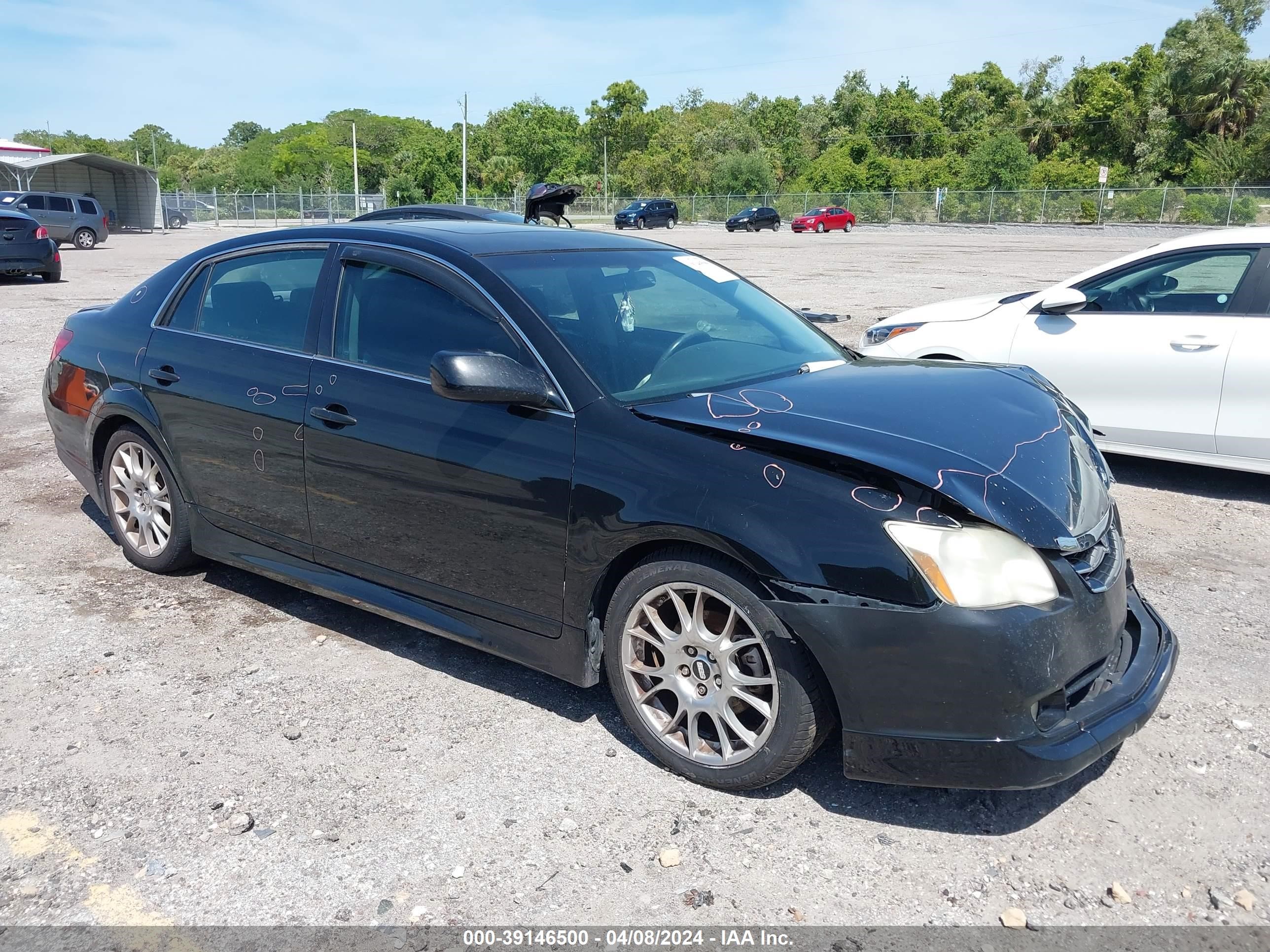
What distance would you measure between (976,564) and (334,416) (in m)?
2.40

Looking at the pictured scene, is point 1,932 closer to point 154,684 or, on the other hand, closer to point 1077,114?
point 154,684

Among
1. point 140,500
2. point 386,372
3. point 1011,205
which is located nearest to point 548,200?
point 140,500

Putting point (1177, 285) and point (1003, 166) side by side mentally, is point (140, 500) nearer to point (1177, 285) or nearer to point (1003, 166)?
point (1177, 285)

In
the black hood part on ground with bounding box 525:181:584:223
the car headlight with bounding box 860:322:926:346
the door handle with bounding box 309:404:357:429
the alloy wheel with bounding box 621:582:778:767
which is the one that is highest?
the black hood part on ground with bounding box 525:181:584:223

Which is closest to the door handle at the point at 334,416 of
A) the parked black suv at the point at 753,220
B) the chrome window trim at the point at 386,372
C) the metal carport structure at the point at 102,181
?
the chrome window trim at the point at 386,372

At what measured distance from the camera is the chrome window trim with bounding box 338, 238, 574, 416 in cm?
353

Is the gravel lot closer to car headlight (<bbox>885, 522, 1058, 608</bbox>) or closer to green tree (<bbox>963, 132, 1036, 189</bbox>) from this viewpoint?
car headlight (<bbox>885, 522, 1058, 608</bbox>)

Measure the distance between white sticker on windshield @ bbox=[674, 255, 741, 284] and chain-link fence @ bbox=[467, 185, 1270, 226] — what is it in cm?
4930

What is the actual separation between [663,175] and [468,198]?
17.3 meters

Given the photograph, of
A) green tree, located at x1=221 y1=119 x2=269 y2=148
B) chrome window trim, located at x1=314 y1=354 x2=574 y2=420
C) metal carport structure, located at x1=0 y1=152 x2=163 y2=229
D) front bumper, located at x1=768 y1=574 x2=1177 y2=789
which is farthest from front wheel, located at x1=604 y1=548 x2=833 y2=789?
green tree, located at x1=221 y1=119 x2=269 y2=148

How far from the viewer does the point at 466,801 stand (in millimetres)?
3283

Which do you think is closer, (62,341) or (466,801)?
(466,801)

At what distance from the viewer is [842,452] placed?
3037 mm

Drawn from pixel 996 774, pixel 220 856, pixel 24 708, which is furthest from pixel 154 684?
pixel 996 774
